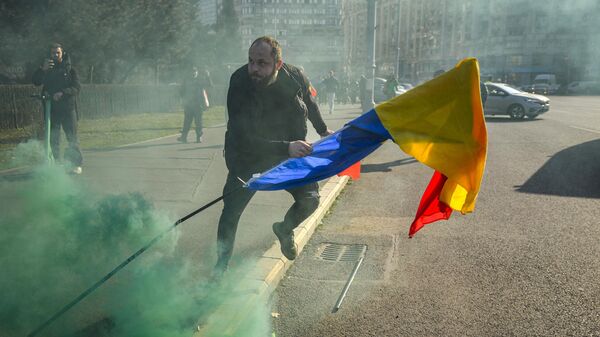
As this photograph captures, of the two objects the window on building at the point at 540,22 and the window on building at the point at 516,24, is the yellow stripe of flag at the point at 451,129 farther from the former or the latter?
the window on building at the point at 540,22

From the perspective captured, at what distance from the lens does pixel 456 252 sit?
14.1 ft

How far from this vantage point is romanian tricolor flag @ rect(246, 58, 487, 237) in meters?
2.70

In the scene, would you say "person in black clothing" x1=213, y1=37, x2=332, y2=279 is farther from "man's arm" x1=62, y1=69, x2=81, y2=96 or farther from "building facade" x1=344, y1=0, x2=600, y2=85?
"building facade" x1=344, y1=0, x2=600, y2=85

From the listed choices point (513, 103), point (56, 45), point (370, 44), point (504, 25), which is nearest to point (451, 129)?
point (56, 45)

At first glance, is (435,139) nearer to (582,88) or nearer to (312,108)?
(312,108)

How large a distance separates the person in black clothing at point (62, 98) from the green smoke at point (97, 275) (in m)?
3.61

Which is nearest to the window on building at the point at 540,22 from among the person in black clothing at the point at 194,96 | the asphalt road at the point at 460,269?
the asphalt road at the point at 460,269

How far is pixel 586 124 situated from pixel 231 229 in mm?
15217

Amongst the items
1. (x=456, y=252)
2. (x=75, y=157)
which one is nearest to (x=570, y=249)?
(x=456, y=252)

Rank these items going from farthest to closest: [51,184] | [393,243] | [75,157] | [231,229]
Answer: [75,157], [393,243], [51,184], [231,229]

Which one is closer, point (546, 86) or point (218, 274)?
point (218, 274)

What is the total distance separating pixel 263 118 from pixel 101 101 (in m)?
16.1

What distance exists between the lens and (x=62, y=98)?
23.6ft

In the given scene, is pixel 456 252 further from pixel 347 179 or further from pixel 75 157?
pixel 75 157
